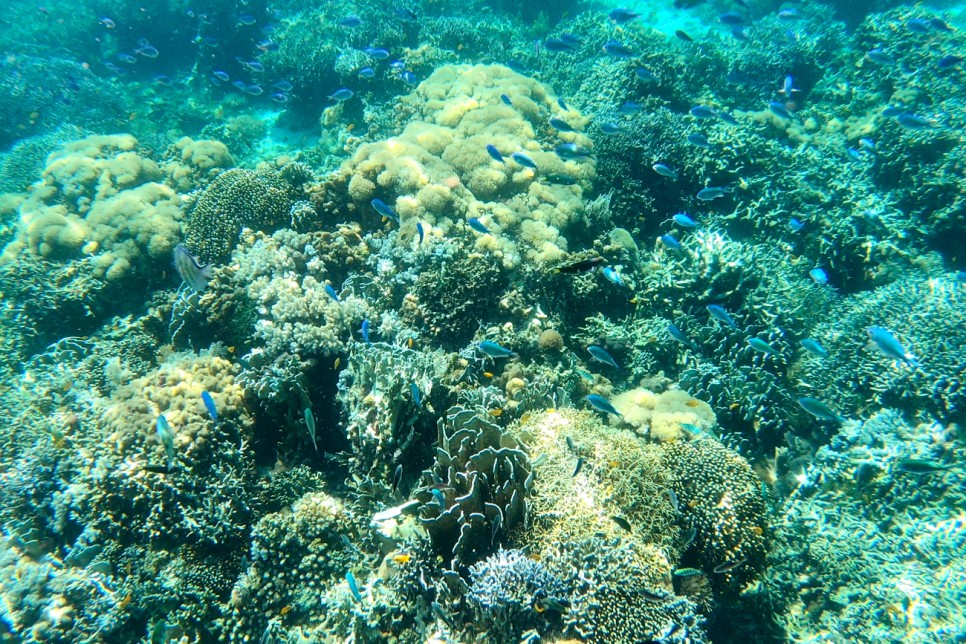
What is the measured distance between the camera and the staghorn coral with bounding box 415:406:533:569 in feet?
13.3

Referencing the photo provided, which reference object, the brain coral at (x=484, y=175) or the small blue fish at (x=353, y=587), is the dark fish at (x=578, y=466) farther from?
the brain coral at (x=484, y=175)

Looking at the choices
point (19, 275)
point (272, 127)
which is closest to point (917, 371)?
point (19, 275)

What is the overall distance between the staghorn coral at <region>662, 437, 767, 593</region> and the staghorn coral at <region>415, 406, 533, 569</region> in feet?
6.14

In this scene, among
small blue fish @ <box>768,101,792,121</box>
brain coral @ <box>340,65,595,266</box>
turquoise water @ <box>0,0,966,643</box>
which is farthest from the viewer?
small blue fish @ <box>768,101,792,121</box>

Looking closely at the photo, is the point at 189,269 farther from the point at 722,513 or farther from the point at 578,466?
the point at 722,513

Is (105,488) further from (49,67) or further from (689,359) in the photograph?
(49,67)

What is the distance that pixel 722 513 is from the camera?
4590 millimetres

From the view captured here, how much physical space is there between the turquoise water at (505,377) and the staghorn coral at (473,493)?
1.5 inches

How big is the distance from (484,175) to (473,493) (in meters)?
5.84

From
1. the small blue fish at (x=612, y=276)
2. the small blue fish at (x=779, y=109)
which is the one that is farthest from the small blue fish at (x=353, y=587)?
the small blue fish at (x=779, y=109)

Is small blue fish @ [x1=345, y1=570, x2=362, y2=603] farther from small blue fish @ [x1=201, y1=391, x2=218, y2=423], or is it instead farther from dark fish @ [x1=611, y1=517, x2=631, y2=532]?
dark fish @ [x1=611, y1=517, x2=631, y2=532]

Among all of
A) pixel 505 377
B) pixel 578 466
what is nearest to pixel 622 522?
pixel 578 466

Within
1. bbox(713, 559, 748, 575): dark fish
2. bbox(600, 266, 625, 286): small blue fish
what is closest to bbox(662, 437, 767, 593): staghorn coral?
bbox(713, 559, 748, 575): dark fish

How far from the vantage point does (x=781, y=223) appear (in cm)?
915
